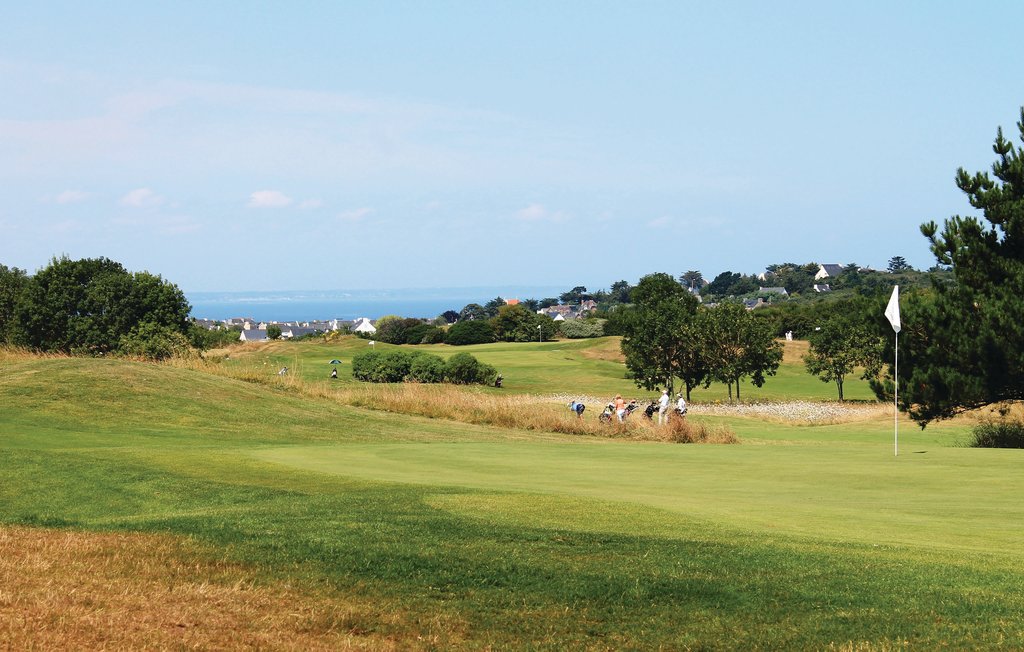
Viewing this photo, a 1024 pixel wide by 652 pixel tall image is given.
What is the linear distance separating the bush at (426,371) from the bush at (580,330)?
5792cm

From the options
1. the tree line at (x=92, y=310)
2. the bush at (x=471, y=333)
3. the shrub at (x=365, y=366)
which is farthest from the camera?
the bush at (x=471, y=333)

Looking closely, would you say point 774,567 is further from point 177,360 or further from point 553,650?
point 177,360

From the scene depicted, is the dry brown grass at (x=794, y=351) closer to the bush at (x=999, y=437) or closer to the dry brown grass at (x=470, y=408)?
the dry brown grass at (x=470, y=408)

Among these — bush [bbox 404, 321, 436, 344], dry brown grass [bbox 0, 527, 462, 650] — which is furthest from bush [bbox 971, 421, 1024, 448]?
bush [bbox 404, 321, 436, 344]

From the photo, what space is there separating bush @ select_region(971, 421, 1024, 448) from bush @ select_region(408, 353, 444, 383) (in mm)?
38061

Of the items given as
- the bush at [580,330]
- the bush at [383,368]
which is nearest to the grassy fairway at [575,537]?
the bush at [383,368]

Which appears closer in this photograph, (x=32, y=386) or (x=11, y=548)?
(x=11, y=548)

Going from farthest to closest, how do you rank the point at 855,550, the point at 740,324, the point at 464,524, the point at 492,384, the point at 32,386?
the point at 492,384 < the point at 740,324 < the point at 32,386 < the point at 464,524 < the point at 855,550

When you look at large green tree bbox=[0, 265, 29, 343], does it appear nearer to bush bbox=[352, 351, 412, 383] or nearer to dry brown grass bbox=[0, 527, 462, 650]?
bush bbox=[352, 351, 412, 383]

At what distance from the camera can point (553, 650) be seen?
21.2 ft

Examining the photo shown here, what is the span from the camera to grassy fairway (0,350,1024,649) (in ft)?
22.6

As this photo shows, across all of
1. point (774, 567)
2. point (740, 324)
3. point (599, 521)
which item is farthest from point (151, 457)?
point (740, 324)

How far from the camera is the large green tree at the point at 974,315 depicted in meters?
27.8

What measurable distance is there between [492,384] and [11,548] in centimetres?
5728
